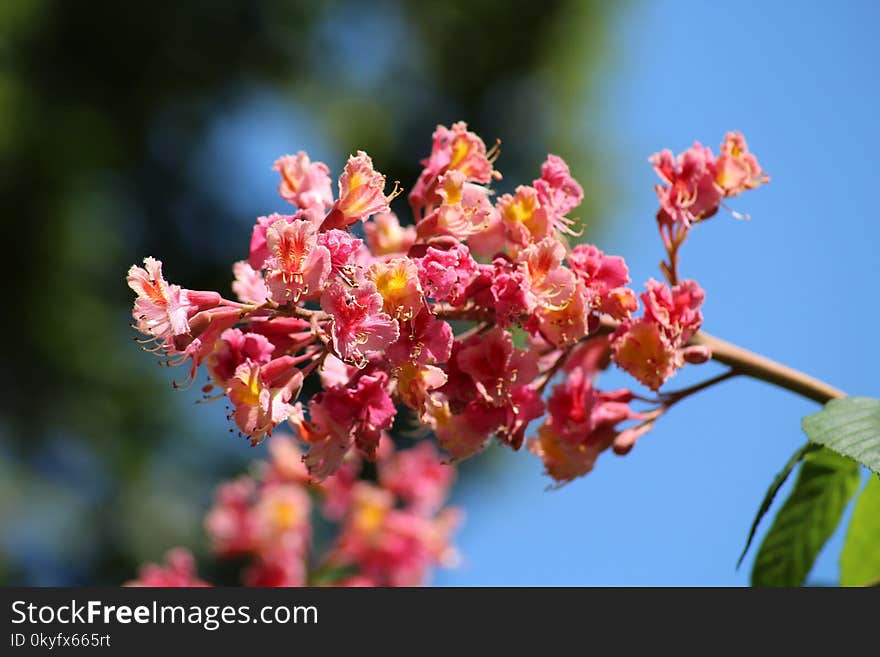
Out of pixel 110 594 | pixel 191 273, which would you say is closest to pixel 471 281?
pixel 110 594

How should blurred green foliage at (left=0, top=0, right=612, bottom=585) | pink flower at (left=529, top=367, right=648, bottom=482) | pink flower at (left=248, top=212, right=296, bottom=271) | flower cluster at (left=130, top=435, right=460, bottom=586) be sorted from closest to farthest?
pink flower at (left=248, top=212, right=296, bottom=271)
pink flower at (left=529, top=367, right=648, bottom=482)
flower cluster at (left=130, top=435, right=460, bottom=586)
blurred green foliage at (left=0, top=0, right=612, bottom=585)

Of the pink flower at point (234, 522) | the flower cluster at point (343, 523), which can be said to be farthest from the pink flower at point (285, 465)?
the pink flower at point (234, 522)

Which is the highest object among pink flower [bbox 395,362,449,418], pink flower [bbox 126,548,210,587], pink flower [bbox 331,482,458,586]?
pink flower [bbox 331,482,458,586]

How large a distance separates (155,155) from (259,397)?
8717mm

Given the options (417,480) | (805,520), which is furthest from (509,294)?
(417,480)

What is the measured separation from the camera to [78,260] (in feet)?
27.1

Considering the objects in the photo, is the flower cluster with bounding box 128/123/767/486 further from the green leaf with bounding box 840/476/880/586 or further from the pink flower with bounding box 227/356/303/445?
the green leaf with bounding box 840/476/880/586

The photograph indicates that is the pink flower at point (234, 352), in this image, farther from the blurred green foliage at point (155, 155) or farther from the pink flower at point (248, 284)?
the blurred green foliage at point (155, 155)

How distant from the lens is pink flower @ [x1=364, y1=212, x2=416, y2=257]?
1213 millimetres

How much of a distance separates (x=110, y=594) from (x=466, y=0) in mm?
9293

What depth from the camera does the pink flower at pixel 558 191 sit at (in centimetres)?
110

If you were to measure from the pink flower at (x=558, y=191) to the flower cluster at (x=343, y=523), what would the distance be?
1094mm

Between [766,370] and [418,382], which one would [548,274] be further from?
[766,370]

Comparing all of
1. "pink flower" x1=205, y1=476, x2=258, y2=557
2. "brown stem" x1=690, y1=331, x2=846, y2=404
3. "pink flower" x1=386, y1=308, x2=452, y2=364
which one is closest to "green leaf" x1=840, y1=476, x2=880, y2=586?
"brown stem" x1=690, y1=331, x2=846, y2=404
